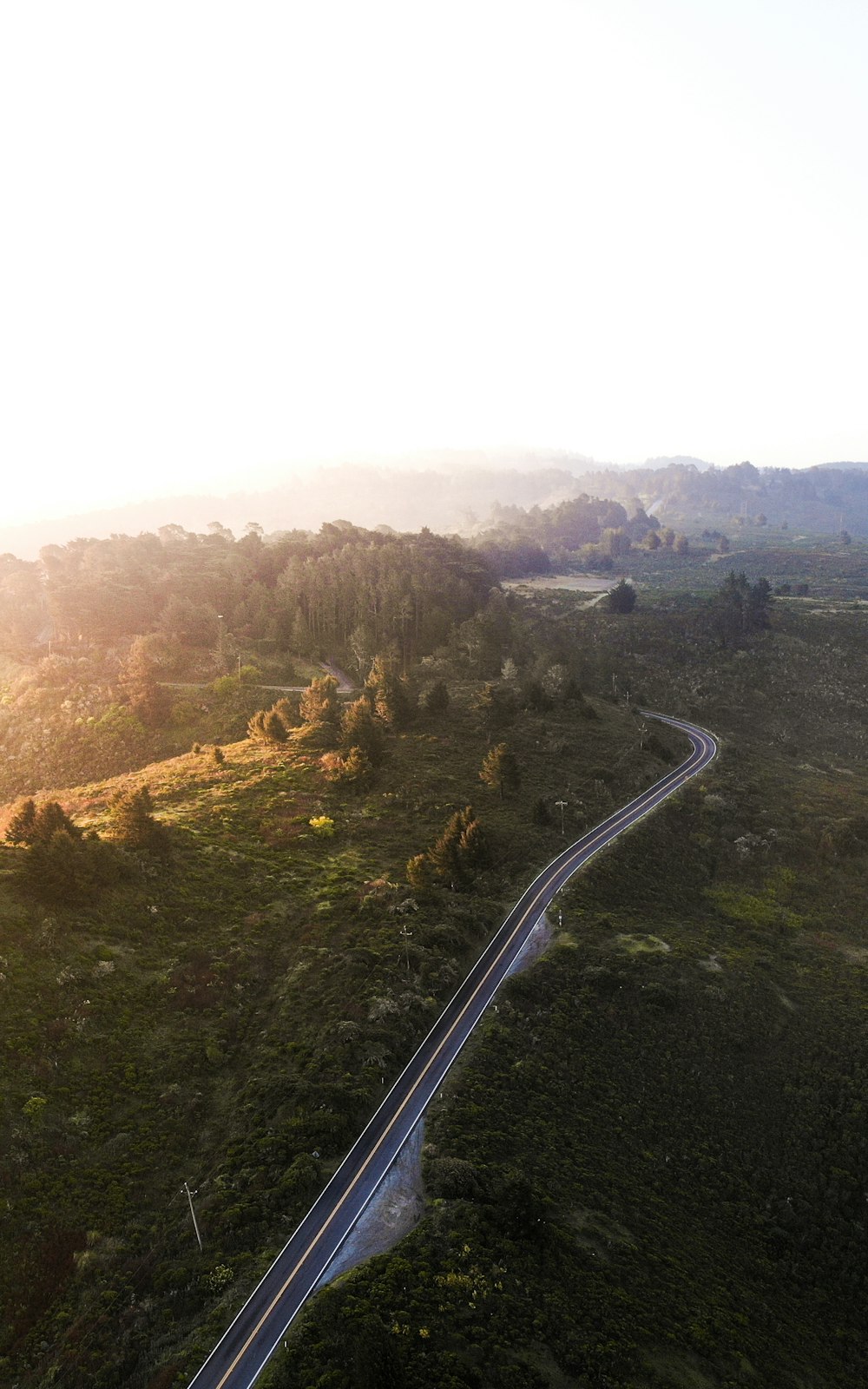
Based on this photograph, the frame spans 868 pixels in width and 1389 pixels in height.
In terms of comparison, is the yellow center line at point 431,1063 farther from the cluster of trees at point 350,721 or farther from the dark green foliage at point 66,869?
the dark green foliage at point 66,869

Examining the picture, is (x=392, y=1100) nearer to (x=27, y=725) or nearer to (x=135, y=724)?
(x=135, y=724)

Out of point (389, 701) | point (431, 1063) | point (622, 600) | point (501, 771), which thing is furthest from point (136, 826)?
point (622, 600)

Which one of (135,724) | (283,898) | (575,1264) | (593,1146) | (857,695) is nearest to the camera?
(575,1264)

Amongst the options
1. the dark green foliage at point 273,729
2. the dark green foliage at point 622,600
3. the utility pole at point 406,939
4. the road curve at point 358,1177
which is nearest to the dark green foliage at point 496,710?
the dark green foliage at point 273,729

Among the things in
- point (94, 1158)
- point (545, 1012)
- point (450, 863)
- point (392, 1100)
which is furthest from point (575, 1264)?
point (450, 863)

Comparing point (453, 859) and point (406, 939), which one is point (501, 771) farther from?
point (406, 939)

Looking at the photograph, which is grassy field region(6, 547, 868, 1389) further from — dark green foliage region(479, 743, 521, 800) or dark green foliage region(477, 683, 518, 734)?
dark green foliage region(477, 683, 518, 734)
